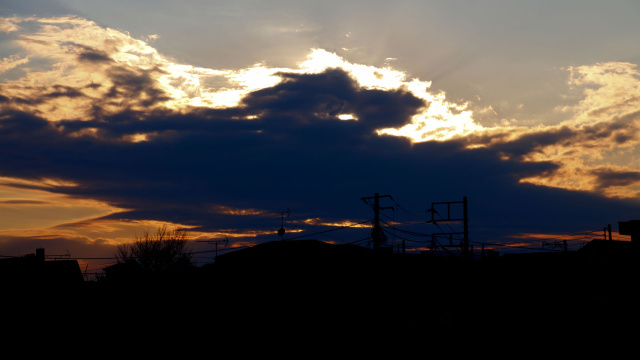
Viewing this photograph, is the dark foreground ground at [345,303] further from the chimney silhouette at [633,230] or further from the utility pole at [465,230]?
the chimney silhouette at [633,230]

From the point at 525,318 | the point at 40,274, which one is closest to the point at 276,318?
the point at 525,318

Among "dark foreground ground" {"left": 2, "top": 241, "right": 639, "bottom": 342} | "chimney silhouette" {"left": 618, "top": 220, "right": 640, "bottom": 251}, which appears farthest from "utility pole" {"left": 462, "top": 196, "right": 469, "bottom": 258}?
"chimney silhouette" {"left": 618, "top": 220, "right": 640, "bottom": 251}

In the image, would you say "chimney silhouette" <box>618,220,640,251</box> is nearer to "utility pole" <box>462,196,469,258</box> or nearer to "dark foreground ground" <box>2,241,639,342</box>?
"dark foreground ground" <box>2,241,639,342</box>

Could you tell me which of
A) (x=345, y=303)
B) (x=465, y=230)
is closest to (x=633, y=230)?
(x=345, y=303)

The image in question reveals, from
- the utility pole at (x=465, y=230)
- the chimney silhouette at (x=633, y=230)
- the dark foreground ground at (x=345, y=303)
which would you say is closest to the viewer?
the chimney silhouette at (x=633, y=230)

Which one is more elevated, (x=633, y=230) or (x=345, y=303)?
(x=633, y=230)

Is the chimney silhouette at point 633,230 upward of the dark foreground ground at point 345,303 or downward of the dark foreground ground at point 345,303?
upward

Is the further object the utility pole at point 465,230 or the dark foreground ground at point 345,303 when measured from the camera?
the utility pole at point 465,230

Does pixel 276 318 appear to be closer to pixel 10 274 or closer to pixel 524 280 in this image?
pixel 524 280

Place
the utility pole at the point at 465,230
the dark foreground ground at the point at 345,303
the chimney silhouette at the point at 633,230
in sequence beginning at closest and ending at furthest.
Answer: the chimney silhouette at the point at 633,230, the dark foreground ground at the point at 345,303, the utility pole at the point at 465,230

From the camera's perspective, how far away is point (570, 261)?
169ft

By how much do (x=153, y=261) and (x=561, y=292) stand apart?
198 feet

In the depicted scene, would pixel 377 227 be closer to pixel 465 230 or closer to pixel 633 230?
pixel 465 230

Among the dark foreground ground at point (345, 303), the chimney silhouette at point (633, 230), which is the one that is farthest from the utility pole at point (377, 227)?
the chimney silhouette at point (633, 230)
